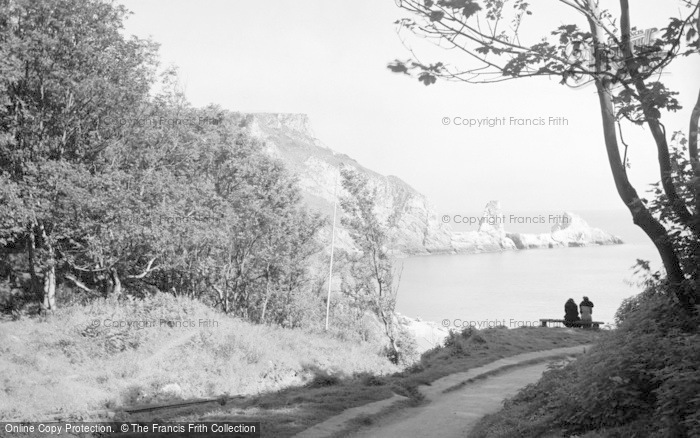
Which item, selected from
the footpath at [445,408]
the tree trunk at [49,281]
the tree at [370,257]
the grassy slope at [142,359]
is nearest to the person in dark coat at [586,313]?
the footpath at [445,408]

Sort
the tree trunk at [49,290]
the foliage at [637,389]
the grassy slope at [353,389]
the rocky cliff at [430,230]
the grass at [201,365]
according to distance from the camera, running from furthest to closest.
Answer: the rocky cliff at [430,230] < the tree trunk at [49,290] < the grass at [201,365] < the grassy slope at [353,389] < the foliage at [637,389]

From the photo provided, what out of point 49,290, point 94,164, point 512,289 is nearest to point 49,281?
point 49,290

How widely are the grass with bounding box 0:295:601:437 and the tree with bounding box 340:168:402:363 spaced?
2922 mm

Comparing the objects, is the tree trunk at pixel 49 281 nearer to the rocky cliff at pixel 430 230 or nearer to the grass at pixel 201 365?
the grass at pixel 201 365

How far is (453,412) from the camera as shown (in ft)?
37.8

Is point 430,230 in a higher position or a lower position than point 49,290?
higher

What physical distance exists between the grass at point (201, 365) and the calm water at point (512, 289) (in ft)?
68.7

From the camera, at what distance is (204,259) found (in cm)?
2873

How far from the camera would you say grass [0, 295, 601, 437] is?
1145 cm

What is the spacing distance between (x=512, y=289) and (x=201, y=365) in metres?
60.3

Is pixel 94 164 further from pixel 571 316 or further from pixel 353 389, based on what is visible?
pixel 571 316

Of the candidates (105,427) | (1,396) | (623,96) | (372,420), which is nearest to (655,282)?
(623,96)

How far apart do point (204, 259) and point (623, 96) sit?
83.0 feet

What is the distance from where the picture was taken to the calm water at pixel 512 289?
56659mm
